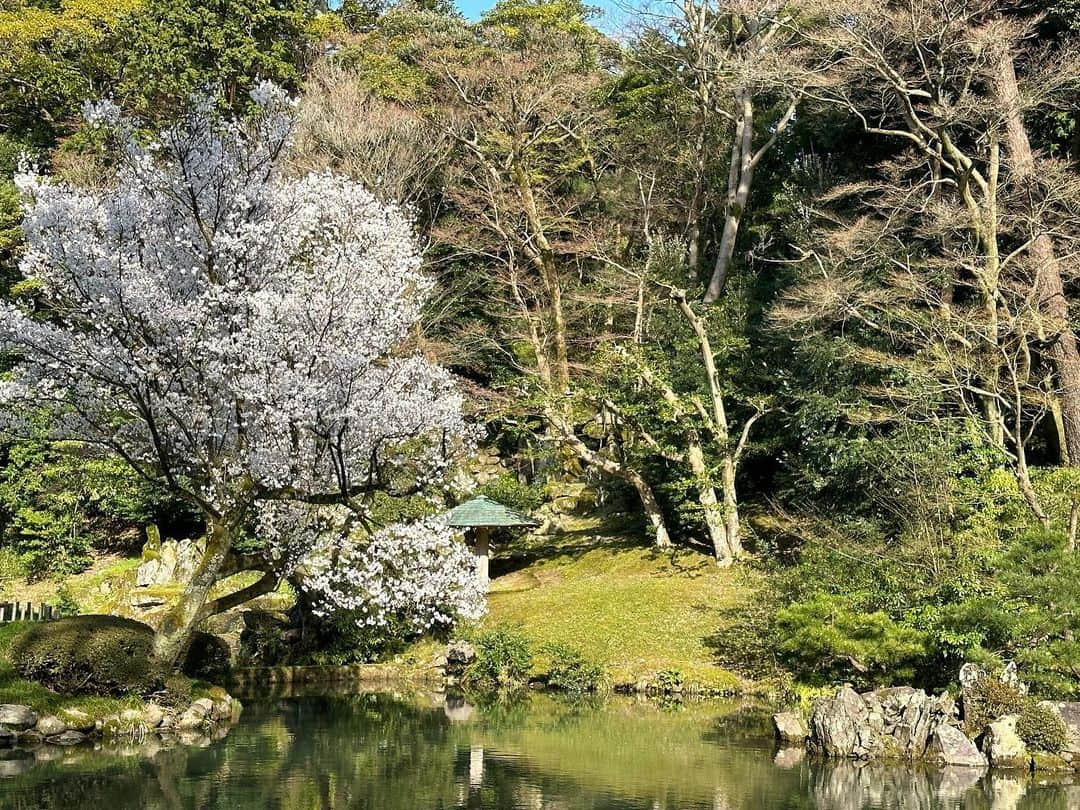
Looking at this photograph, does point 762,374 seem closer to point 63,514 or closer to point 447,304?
point 447,304

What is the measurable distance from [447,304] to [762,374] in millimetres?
9360

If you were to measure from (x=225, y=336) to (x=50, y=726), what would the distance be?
507cm

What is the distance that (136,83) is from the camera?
96.9 feet

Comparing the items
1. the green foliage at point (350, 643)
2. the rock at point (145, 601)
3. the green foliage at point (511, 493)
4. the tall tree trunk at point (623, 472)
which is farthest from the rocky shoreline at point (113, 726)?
the tall tree trunk at point (623, 472)

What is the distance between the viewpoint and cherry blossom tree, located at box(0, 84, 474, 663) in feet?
43.5

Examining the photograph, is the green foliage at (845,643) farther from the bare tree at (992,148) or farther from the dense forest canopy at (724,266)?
the bare tree at (992,148)

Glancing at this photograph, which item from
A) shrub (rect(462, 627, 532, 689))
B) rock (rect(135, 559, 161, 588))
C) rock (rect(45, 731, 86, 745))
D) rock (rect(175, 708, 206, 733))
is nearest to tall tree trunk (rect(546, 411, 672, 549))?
shrub (rect(462, 627, 532, 689))

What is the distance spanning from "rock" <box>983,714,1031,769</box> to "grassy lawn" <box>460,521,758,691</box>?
5.53 metres

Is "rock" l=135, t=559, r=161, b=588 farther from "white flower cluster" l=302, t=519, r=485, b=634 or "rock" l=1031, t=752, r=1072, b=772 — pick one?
"rock" l=1031, t=752, r=1072, b=772

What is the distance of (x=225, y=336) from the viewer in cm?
1332

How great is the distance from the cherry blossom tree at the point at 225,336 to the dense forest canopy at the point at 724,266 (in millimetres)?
338

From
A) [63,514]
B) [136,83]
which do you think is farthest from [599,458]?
[136,83]

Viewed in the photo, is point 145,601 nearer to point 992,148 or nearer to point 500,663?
point 500,663

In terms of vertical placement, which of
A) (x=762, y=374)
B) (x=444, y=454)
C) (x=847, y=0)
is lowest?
(x=444, y=454)
